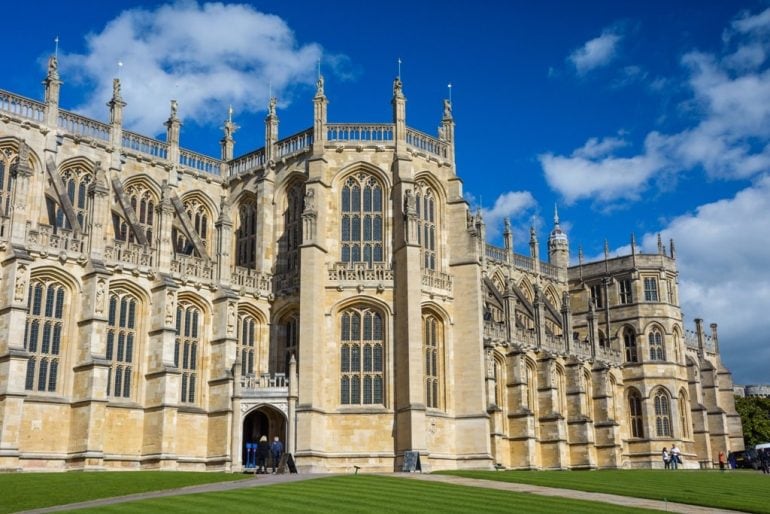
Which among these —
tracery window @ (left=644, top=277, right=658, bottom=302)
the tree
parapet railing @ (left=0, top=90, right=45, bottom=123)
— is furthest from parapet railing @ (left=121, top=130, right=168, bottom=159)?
the tree

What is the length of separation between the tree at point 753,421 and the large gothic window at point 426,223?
50.3m

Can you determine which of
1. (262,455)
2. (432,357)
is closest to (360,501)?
(262,455)

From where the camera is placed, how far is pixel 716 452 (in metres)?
74.4

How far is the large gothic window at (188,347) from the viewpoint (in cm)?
4353

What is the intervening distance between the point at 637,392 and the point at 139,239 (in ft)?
135

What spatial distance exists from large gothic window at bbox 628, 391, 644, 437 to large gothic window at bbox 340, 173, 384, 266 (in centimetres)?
3134

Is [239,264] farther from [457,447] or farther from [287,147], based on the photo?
[457,447]

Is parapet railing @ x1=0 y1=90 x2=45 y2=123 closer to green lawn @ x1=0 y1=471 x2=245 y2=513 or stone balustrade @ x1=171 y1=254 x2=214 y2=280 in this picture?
stone balustrade @ x1=171 y1=254 x2=214 y2=280

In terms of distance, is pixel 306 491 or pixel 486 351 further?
pixel 486 351

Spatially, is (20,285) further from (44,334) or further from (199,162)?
(199,162)

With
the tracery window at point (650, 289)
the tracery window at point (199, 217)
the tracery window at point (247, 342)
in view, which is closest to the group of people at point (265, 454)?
the tracery window at point (247, 342)

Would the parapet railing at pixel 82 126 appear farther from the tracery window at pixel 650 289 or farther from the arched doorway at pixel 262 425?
the tracery window at pixel 650 289

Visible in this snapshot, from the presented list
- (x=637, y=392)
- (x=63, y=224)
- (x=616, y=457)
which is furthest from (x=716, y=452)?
(x=63, y=224)

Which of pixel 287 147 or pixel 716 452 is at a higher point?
pixel 287 147
